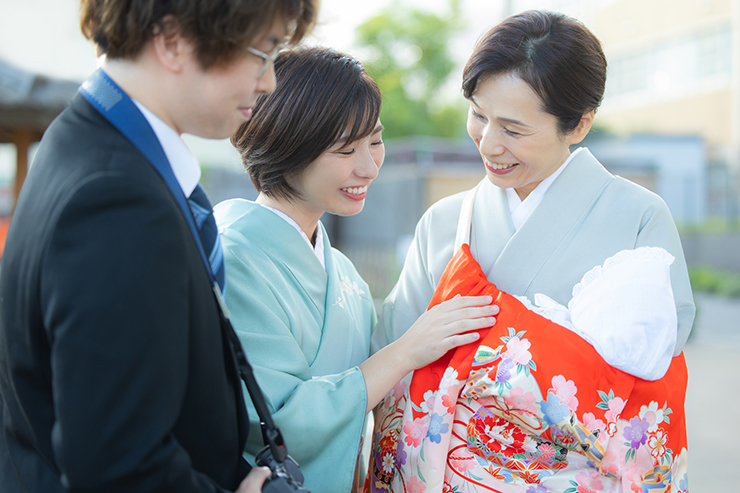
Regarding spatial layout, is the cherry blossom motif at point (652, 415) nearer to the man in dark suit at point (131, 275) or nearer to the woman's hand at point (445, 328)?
the woman's hand at point (445, 328)

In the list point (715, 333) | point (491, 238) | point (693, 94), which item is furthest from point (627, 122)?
point (491, 238)

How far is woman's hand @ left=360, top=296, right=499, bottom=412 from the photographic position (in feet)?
4.73

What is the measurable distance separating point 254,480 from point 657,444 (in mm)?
934

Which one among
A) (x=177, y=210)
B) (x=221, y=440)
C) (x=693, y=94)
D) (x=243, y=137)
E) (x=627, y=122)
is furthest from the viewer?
(x=627, y=122)

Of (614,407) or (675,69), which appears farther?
(675,69)

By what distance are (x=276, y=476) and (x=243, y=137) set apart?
0.94 m

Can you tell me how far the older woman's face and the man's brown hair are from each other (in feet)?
2.48

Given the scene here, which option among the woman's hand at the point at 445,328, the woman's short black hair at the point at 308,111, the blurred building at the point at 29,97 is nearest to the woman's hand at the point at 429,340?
the woman's hand at the point at 445,328

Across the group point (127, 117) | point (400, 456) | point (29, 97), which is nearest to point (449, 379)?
point (400, 456)

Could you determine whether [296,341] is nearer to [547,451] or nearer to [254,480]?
[254,480]

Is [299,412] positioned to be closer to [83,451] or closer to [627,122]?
[83,451]

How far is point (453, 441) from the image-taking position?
146cm

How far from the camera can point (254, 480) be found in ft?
3.50

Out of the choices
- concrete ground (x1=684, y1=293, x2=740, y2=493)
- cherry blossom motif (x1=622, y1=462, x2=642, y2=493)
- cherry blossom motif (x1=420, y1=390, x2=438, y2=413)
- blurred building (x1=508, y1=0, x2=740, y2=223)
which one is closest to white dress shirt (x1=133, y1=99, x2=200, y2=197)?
cherry blossom motif (x1=420, y1=390, x2=438, y2=413)
